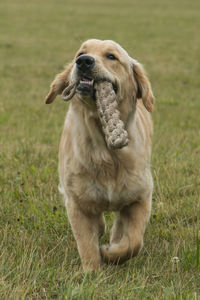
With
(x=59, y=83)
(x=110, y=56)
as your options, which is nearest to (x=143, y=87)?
(x=110, y=56)

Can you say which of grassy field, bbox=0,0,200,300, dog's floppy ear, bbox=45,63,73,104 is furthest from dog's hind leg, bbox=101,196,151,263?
dog's floppy ear, bbox=45,63,73,104

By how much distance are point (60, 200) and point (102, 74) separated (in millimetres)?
1601

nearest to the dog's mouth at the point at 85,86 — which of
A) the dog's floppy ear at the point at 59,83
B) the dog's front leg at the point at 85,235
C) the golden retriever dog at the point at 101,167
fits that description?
the golden retriever dog at the point at 101,167

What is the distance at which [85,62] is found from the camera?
3.47 m

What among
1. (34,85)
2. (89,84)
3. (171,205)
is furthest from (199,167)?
(34,85)

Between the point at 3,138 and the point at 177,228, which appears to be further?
the point at 3,138

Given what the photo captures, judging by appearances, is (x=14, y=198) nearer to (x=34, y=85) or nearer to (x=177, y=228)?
(x=177, y=228)

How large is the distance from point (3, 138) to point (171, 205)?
2985mm

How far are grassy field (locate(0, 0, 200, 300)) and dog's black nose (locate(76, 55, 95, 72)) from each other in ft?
4.12

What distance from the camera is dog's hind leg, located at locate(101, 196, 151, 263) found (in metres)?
3.58

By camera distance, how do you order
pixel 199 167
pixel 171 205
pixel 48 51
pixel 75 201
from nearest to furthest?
pixel 75 201
pixel 171 205
pixel 199 167
pixel 48 51

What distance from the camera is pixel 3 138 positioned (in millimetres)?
6785

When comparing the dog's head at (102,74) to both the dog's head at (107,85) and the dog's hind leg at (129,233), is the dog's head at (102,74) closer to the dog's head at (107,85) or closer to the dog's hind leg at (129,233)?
the dog's head at (107,85)

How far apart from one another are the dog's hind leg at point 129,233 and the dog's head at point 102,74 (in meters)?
0.77
